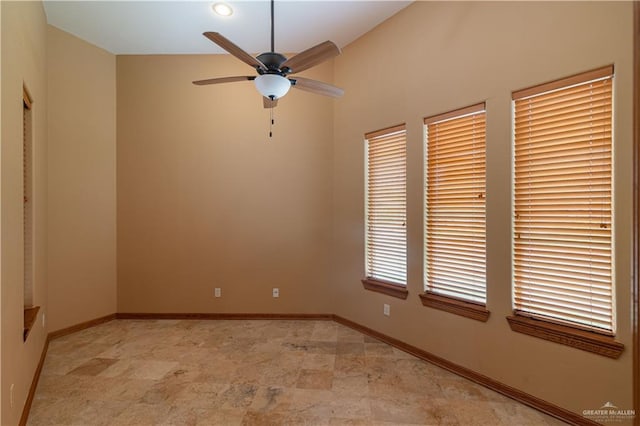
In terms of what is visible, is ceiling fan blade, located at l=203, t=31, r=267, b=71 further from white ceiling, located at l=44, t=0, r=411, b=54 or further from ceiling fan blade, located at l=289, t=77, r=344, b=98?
white ceiling, located at l=44, t=0, r=411, b=54

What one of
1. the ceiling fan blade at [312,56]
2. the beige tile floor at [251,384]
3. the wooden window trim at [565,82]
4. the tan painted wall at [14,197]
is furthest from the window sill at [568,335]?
the tan painted wall at [14,197]

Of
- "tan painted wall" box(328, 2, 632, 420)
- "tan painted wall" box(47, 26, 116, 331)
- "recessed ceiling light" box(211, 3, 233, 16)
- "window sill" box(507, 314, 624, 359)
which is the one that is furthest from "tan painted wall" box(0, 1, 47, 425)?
"window sill" box(507, 314, 624, 359)

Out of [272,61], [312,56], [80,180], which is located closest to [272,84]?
[272,61]

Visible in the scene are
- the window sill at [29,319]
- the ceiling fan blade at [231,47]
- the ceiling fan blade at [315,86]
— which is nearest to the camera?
the ceiling fan blade at [231,47]

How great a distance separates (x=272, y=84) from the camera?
2.28 meters

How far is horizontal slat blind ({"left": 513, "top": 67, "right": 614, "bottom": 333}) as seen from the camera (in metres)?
2.11

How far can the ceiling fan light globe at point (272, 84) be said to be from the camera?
226 cm

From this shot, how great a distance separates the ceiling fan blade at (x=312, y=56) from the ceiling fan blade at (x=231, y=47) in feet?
0.60

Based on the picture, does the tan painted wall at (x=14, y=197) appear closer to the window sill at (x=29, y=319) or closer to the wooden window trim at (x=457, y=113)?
the window sill at (x=29, y=319)

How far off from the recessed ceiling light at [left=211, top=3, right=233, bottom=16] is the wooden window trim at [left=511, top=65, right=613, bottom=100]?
2.94 metres

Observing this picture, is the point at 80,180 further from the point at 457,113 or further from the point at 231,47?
the point at 457,113

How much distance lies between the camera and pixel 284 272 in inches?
178

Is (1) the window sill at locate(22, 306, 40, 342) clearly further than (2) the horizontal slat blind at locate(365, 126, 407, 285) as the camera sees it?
No

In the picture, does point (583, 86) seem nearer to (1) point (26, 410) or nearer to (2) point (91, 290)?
(1) point (26, 410)
